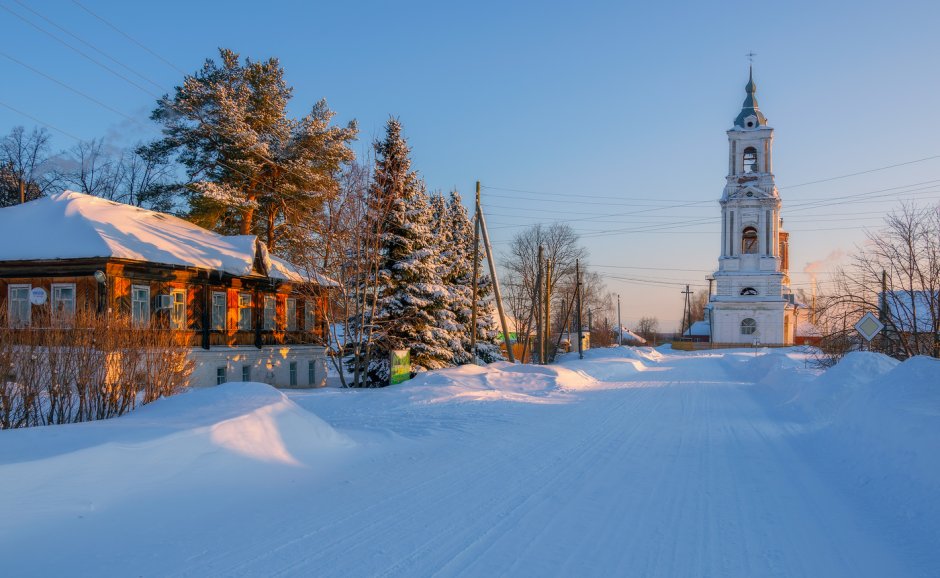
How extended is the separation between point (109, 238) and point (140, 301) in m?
2.36

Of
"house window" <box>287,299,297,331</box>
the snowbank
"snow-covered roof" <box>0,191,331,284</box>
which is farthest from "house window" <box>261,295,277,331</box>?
the snowbank

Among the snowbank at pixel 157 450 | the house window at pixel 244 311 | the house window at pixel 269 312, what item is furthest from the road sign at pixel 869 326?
the house window at pixel 269 312

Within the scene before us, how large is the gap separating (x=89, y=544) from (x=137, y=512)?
2.58ft

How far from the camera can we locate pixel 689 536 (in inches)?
234

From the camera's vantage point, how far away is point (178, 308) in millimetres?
24656

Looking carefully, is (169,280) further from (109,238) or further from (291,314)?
(291,314)

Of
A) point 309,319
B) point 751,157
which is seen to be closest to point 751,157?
point 751,157

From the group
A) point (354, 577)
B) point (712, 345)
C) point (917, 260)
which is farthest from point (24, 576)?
point (712, 345)

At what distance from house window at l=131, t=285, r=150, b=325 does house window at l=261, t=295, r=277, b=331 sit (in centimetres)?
622

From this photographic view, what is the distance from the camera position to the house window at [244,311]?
1101 inches

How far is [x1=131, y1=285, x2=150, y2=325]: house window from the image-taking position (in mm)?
22728

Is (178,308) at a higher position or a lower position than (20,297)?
lower

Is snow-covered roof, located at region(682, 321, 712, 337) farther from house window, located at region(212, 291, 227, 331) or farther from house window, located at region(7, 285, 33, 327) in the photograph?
house window, located at region(7, 285, 33, 327)

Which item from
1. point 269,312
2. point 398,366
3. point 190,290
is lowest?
point 398,366
